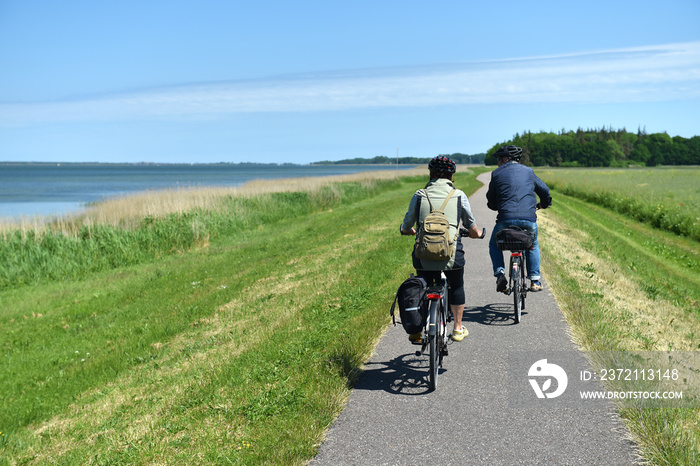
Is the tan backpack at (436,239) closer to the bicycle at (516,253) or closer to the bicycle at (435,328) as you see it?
the bicycle at (435,328)

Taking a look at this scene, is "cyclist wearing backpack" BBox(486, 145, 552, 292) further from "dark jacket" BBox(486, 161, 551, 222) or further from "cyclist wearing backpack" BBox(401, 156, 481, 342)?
"cyclist wearing backpack" BBox(401, 156, 481, 342)

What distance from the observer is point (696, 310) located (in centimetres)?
988

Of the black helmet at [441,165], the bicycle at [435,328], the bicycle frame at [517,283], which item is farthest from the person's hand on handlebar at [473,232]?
Result: the bicycle frame at [517,283]

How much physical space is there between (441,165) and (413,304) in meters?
1.36

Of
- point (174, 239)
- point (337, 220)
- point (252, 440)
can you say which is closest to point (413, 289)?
point (252, 440)

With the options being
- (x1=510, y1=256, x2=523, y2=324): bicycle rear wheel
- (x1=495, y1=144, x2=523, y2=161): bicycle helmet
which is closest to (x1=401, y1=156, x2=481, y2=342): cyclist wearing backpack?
(x1=510, y1=256, x2=523, y2=324): bicycle rear wheel

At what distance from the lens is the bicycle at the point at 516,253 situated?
23.7 feet

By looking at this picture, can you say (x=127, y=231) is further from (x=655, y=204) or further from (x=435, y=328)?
(x=655, y=204)

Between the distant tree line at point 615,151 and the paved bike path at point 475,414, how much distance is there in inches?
6007

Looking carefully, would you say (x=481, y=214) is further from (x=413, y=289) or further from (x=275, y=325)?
(x=413, y=289)

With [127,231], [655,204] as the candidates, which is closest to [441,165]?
[127,231]

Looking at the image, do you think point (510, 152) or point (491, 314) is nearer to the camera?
point (510, 152)

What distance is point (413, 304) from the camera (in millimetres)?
5023

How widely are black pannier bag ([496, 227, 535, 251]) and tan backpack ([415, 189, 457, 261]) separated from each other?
2426 millimetres
